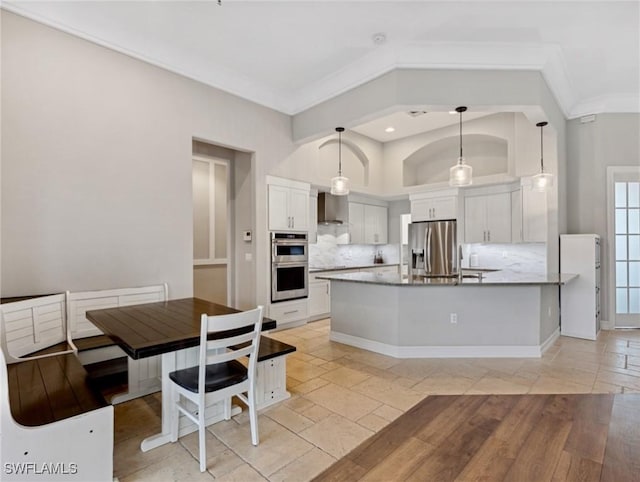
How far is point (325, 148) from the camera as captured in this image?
6207 mm

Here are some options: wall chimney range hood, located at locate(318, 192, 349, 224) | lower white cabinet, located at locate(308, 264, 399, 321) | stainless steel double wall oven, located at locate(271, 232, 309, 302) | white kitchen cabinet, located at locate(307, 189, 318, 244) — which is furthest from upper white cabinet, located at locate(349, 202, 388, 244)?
A: stainless steel double wall oven, located at locate(271, 232, 309, 302)

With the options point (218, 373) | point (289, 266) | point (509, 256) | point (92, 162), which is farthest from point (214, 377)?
point (509, 256)

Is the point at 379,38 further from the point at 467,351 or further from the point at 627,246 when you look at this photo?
the point at 627,246

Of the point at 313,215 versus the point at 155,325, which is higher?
the point at 313,215

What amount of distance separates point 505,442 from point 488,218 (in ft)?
14.3

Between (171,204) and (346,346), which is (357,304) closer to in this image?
(346,346)

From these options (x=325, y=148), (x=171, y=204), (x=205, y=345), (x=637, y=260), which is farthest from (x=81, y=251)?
(x=637, y=260)

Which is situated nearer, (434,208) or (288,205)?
(288,205)

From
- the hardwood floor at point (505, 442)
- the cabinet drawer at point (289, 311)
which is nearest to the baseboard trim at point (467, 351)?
the hardwood floor at point (505, 442)

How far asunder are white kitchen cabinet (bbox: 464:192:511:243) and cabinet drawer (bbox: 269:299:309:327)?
317 centimetres

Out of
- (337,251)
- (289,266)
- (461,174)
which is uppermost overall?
(461,174)

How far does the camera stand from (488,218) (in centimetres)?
592

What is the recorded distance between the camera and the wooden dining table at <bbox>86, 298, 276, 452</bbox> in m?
1.94

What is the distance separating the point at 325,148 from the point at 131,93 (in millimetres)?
3380
